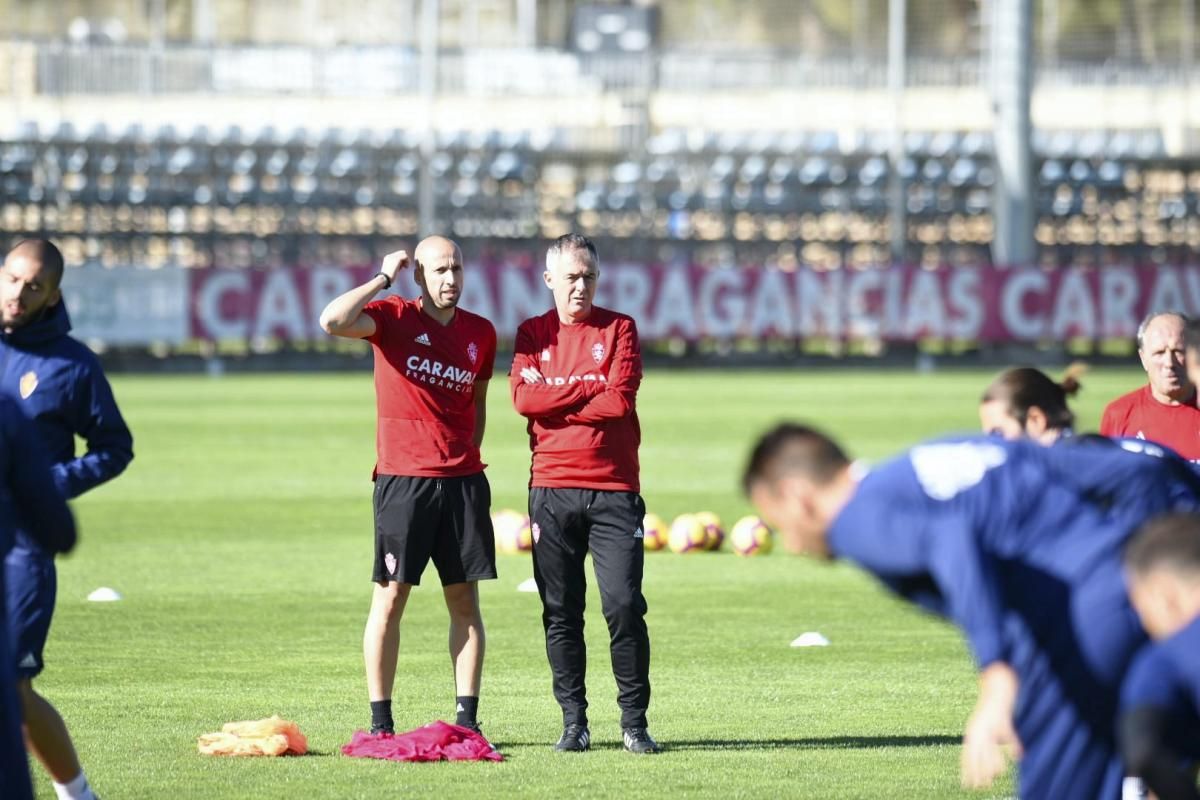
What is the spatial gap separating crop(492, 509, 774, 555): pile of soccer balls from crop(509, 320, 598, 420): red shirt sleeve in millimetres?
6997

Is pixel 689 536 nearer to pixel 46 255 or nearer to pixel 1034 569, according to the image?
pixel 46 255

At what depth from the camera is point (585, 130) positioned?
50.8m

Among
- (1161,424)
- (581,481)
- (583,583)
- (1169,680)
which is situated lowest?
(583,583)

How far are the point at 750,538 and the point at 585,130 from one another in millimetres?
35578

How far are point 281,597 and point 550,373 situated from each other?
526 centimetres

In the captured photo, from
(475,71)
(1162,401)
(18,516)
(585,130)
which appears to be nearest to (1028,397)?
(1162,401)

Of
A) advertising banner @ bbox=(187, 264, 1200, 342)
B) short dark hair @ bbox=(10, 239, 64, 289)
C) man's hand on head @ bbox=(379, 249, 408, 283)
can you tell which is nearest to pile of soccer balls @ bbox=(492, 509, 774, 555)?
man's hand on head @ bbox=(379, 249, 408, 283)

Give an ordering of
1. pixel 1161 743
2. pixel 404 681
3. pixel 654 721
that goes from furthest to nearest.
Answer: pixel 404 681, pixel 654 721, pixel 1161 743

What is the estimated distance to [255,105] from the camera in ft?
171

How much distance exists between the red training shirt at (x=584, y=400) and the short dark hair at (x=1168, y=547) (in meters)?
4.31

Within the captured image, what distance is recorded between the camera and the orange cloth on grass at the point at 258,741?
8.80m

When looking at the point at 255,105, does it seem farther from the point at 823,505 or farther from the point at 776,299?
the point at 823,505

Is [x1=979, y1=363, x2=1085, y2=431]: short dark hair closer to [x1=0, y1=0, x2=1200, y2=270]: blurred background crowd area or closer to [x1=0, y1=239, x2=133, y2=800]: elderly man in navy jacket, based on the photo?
[x1=0, y1=239, x2=133, y2=800]: elderly man in navy jacket

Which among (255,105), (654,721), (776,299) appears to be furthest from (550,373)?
(255,105)
